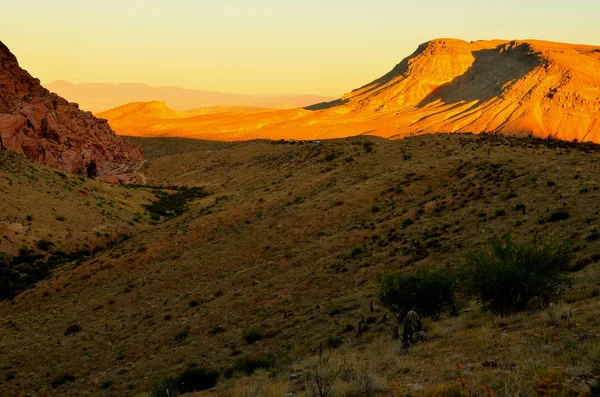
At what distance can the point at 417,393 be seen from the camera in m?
8.48

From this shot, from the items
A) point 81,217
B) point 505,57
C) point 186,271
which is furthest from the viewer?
point 505,57

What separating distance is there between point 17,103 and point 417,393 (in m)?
62.2

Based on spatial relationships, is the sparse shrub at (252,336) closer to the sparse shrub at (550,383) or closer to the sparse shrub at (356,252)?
the sparse shrub at (356,252)

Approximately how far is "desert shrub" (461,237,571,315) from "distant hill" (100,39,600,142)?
305 feet

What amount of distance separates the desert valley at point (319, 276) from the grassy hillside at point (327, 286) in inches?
3.7

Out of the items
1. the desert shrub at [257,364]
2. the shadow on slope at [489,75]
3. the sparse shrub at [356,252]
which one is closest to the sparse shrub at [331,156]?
the sparse shrub at [356,252]

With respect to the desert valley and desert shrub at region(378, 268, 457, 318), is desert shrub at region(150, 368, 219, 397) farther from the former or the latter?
desert shrub at region(378, 268, 457, 318)

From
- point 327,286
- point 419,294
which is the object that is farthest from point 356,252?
point 419,294

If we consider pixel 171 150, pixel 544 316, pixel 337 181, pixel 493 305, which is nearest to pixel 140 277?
pixel 337 181

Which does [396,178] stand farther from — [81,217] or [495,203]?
[81,217]

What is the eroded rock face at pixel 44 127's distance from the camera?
184 feet

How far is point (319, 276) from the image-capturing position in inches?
844

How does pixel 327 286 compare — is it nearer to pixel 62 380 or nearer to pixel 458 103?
pixel 62 380

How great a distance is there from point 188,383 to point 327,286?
303 inches
